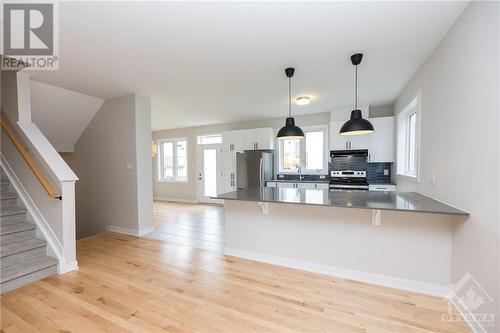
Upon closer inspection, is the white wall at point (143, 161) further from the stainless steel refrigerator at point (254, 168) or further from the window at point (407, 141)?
the window at point (407, 141)

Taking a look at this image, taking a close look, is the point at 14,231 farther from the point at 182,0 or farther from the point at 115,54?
the point at 182,0

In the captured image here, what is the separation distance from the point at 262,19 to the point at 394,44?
145 centimetres

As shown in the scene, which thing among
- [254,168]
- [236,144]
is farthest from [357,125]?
[236,144]

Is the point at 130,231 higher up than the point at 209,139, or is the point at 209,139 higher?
the point at 209,139

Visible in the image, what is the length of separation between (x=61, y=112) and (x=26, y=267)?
272 centimetres

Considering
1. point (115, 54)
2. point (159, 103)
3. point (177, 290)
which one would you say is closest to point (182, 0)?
point (115, 54)

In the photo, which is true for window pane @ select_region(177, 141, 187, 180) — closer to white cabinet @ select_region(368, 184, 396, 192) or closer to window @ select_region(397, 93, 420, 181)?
white cabinet @ select_region(368, 184, 396, 192)

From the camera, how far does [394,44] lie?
89.8 inches

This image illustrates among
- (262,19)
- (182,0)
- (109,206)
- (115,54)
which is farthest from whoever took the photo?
(109,206)

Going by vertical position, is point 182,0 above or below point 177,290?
above

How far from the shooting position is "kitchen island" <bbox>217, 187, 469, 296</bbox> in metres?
2.12

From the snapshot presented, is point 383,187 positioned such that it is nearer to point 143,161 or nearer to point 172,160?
point 143,161

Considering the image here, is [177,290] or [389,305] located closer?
[389,305]

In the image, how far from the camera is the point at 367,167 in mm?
4684
